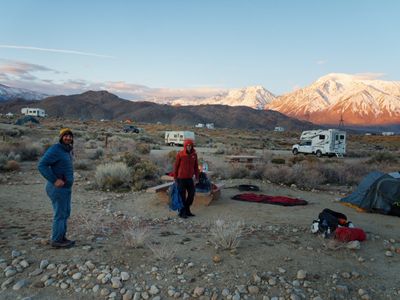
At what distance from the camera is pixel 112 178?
1252 cm

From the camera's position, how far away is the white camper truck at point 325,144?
1421 inches

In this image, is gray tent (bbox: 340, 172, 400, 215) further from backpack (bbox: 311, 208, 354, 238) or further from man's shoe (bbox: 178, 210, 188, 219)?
man's shoe (bbox: 178, 210, 188, 219)

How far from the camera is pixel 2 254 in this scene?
5.81 meters

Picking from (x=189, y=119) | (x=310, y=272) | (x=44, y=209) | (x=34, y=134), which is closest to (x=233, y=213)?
(x=310, y=272)

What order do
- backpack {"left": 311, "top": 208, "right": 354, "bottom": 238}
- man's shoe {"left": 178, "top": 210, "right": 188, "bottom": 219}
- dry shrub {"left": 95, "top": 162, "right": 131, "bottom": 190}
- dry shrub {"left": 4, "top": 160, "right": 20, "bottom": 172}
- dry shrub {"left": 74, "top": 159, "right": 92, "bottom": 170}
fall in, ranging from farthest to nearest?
dry shrub {"left": 74, "top": 159, "right": 92, "bottom": 170}
dry shrub {"left": 4, "top": 160, "right": 20, "bottom": 172}
dry shrub {"left": 95, "top": 162, "right": 131, "bottom": 190}
man's shoe {"left": 178, "top": 210, "right": 188, "bottom": 219}
backpack {"left": 311, "top": 208, "right": 354, "bottom": 238}

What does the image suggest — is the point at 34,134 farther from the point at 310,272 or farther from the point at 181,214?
the point at 310,272

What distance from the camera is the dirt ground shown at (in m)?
4.94

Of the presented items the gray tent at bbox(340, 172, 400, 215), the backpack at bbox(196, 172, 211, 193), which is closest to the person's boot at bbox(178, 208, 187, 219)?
the backpack at bbox(196, 172, 211, 193)

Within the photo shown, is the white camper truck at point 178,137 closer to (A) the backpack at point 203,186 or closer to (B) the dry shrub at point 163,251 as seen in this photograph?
(A) the backpack at point 203,186

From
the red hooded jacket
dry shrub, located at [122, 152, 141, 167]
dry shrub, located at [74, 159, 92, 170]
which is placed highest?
the red hooded jacket

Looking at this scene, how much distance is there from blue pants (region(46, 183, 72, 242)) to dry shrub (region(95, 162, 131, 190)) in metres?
6.22

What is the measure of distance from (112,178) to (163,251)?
7105 mm

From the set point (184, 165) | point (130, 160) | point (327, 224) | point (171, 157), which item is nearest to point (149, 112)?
point (171, 157)

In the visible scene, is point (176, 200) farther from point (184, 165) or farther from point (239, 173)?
point (239, 173)
